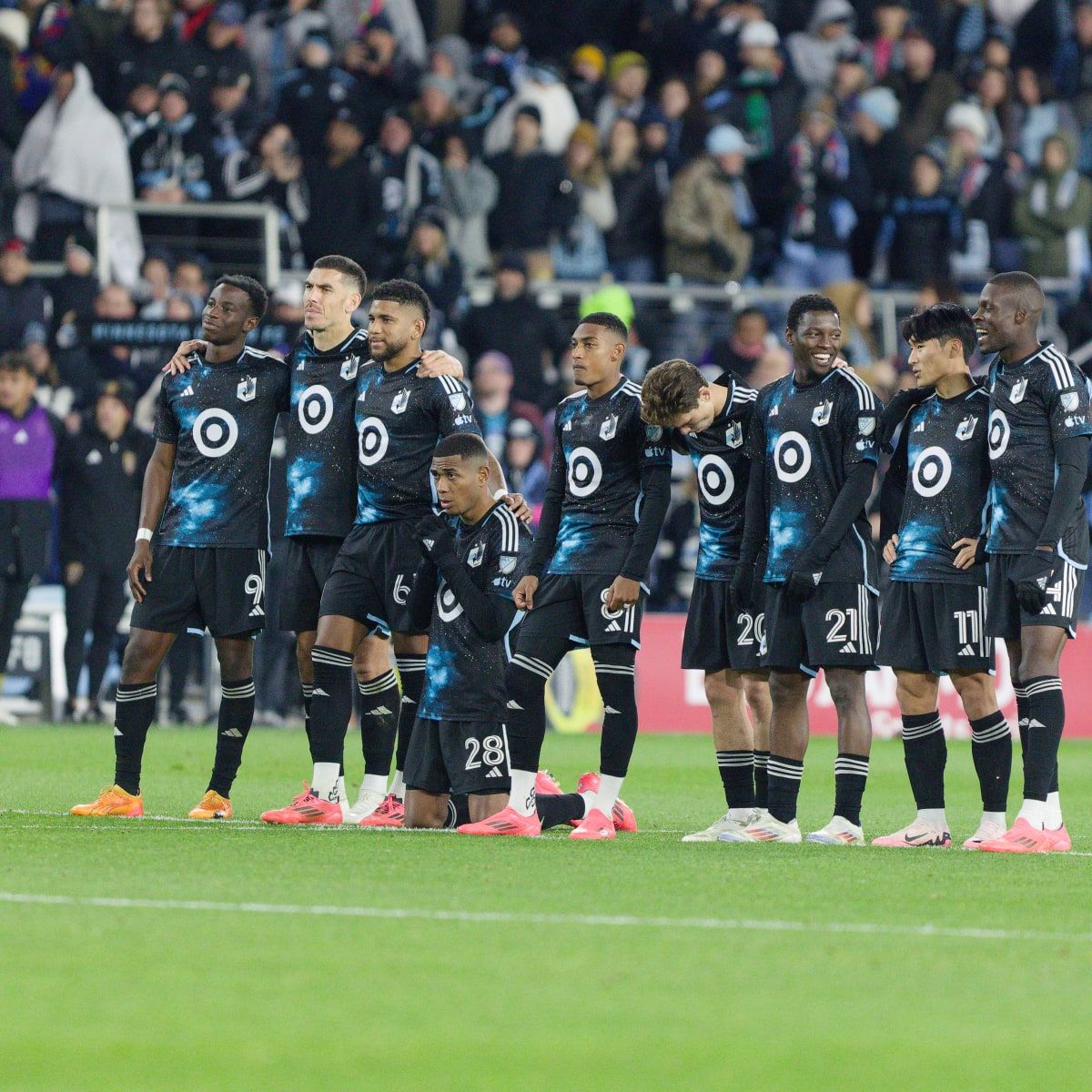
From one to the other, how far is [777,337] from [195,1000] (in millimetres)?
16226

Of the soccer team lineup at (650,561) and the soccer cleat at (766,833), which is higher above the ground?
the soccer team lineup at (650,561)

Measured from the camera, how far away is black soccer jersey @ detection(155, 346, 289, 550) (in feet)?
31.9

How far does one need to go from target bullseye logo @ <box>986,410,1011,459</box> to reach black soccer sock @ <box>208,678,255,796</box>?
11.0ft

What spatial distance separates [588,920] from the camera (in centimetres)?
612

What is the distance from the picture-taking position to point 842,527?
8.71 m

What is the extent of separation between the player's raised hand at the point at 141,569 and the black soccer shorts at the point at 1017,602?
3.60 m

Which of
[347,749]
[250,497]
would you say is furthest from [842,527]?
[347,749]

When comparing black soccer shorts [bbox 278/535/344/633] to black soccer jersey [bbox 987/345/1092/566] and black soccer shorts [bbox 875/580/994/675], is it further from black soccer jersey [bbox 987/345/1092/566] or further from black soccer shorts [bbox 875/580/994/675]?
black soccer jersey [bbox 987/345/1092/566]

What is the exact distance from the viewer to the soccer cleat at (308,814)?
926 centimetres

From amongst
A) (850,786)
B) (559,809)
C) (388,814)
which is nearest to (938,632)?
(850,786)

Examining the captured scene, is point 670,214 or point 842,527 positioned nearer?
point 842,527

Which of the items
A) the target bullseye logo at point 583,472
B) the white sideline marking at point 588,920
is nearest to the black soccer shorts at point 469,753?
the target bullseye logo at point 583,472

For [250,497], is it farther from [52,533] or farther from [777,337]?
[777,337]

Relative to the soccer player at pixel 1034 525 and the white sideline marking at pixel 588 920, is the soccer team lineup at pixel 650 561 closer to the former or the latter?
the soccer player at pixel 1034 525
